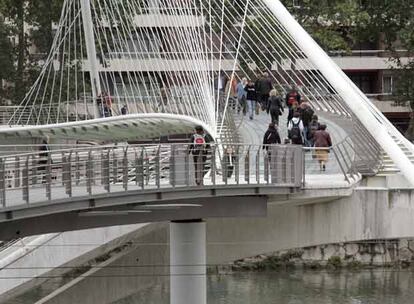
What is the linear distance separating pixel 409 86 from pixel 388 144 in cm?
2566

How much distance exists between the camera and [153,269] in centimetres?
3136

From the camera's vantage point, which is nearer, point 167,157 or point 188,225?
point 167,157

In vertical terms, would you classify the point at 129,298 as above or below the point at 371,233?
below

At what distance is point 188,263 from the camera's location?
25422 mm

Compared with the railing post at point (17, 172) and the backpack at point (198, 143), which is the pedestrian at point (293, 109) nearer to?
the backpack at point (198, 143)

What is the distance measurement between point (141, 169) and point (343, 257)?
84.4 ft

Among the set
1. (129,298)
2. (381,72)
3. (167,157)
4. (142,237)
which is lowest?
(129,298)

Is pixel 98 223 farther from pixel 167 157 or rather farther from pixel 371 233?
pixel 371 233

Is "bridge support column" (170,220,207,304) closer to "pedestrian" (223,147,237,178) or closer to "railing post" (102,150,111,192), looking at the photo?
"pedestrian" (223,147,237,178)

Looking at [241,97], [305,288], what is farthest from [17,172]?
[305,288]

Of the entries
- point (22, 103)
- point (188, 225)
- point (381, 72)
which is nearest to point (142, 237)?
point (188, 225)

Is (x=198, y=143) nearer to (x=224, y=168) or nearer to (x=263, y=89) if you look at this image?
(x=224, y=168)

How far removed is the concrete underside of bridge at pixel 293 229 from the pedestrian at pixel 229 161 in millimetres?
2330

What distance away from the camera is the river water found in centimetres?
3794
